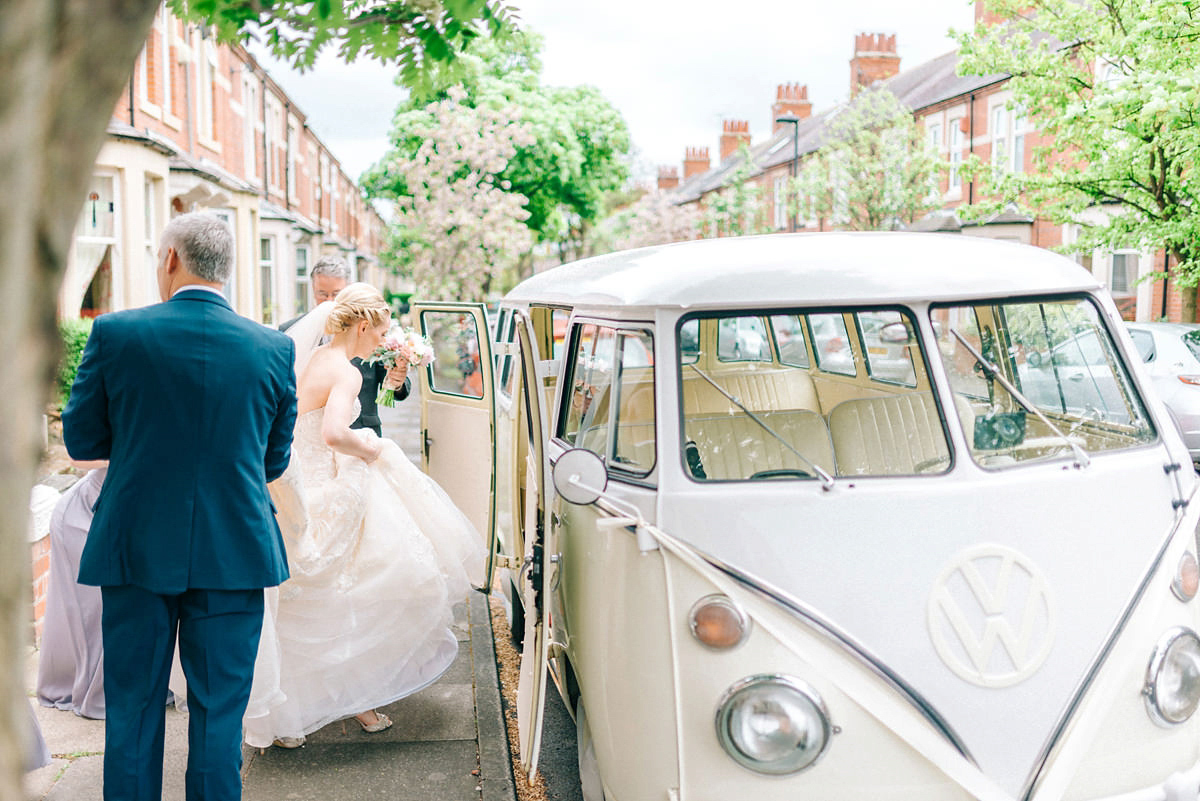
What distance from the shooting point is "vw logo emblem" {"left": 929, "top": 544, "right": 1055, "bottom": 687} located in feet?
9.55

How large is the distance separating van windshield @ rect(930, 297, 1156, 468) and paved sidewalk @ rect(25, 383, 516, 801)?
2.30m

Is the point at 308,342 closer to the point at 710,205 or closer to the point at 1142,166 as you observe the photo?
the point at 1142,166

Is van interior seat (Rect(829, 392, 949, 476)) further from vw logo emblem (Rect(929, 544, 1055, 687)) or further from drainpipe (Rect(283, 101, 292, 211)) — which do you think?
drainpipe (Rect(283, 101, 292, 211))

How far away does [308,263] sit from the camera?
34.8 m

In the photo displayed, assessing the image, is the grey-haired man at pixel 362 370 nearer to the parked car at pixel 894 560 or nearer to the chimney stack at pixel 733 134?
the parked car at pixel 894 560

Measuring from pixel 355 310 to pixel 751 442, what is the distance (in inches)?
75.8

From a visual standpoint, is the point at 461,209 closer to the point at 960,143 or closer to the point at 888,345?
the point at 960,143

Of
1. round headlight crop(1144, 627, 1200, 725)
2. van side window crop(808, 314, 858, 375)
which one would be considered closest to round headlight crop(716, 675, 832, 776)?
round headlight crop(1144, 627, 1200, 725)

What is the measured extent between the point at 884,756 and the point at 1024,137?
27.6 m

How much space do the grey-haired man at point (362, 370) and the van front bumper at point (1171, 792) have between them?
4123 millimetres

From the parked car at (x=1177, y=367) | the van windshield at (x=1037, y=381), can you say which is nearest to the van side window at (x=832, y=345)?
the van windshield at (x=1037, y=381)

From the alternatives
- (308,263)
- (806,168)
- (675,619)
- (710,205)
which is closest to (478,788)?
(675,619)

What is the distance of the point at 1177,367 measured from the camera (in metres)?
11.0

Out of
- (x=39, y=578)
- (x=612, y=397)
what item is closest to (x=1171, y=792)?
(x=612, y=397)
